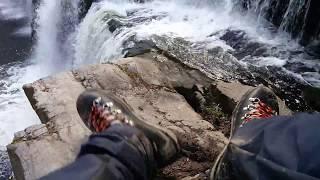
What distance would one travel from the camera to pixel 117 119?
2.48 meters

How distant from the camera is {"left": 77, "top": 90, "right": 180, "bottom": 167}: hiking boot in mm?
2459

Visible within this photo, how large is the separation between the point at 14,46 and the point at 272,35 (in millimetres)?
6267

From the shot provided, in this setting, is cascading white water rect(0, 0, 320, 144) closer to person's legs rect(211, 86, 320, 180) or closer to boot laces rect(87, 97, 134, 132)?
boot laces rect(87, 97, 134, 132)

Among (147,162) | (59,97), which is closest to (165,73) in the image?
(59,97)

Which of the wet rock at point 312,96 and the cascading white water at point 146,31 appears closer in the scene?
the wet rock at point 312,96

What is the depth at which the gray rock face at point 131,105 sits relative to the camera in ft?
9.23

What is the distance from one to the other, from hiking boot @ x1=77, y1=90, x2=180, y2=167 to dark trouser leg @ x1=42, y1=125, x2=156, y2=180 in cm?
31

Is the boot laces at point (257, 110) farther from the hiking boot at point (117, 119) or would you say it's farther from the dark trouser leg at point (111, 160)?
the dark trouser leg at point (111, 160)

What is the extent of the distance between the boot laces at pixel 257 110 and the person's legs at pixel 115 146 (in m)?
0.46

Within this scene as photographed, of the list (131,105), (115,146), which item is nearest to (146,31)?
(131,105)

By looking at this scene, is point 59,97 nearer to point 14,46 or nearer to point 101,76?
point 101,76

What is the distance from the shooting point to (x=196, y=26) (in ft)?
18.2

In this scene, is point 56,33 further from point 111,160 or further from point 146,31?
point 111,160

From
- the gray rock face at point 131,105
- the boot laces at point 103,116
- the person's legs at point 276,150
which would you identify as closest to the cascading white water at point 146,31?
the gray rock face at point 131,105
